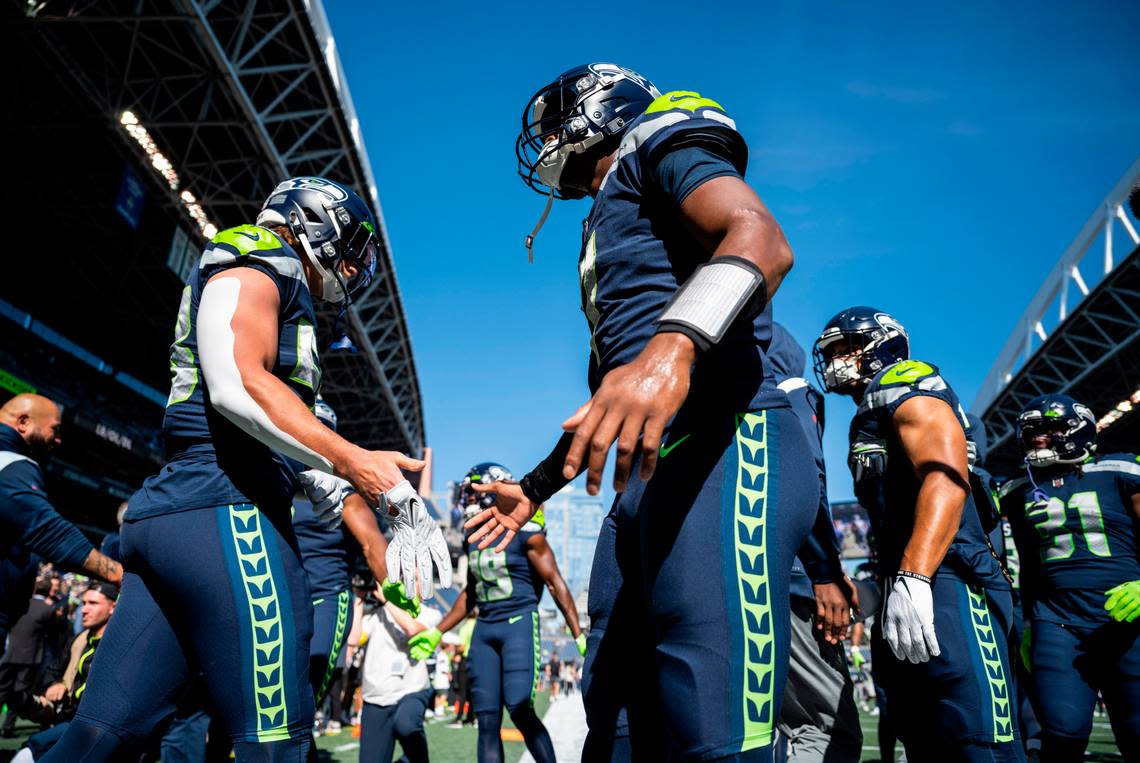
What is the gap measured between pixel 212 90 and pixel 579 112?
718 inches

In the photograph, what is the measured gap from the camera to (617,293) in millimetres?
1880

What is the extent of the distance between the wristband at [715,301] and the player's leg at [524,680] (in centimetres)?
506

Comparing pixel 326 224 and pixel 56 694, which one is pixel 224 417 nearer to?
pixel 326 224

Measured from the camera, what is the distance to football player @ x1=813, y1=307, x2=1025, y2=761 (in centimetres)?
264

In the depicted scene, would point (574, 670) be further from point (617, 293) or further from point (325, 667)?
point (617, 293)

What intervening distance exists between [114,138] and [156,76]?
101 inches

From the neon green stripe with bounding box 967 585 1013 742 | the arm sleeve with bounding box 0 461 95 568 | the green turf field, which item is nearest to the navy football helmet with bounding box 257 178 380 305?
the arm sleeve with bounding box 0 461 95 568

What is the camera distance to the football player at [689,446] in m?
1.38

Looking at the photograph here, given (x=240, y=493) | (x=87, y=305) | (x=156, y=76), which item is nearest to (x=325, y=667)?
(x=240, y=493)

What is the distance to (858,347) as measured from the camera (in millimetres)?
Answer: 3980

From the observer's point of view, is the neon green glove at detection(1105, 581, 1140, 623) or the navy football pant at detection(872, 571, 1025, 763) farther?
the neon green glove at detection(1105, 581, 1140, 623)

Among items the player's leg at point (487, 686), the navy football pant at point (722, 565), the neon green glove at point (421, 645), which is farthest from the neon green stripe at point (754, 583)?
the neon green glove at point (421, 645)

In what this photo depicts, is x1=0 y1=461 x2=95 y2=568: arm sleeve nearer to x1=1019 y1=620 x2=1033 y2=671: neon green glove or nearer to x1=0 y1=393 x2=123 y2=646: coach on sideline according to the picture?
x1=0 y1=393 x2=123 y2=646: coach on sideline

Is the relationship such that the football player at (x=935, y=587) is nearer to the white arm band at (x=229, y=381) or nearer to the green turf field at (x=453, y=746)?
the white arm band at (x=229, y=381)
